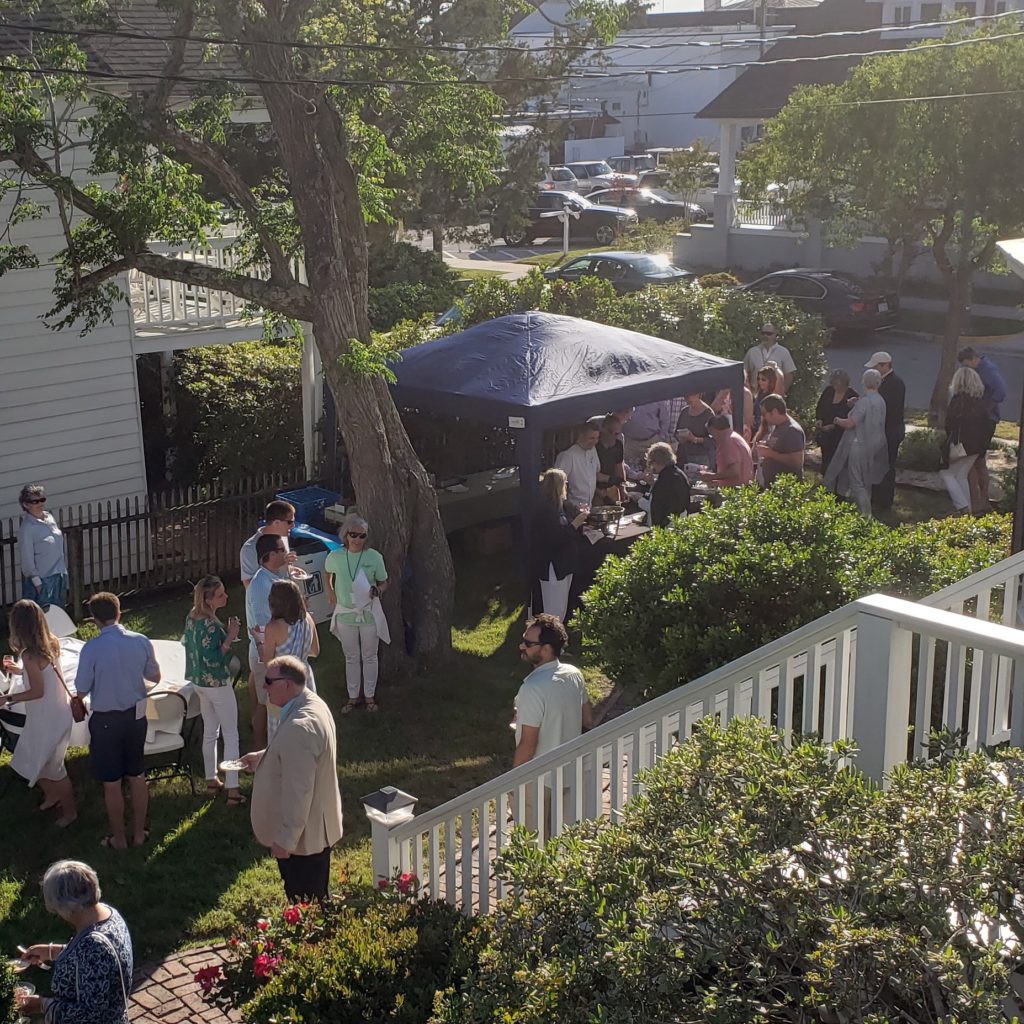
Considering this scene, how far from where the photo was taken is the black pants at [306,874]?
6.77 metres

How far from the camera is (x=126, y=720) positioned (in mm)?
8016

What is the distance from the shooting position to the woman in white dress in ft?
26.8

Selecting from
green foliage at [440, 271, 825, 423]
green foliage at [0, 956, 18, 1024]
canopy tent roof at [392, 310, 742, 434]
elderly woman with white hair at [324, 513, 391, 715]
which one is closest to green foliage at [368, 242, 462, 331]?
green foliage at [440, 271, 825, 423]

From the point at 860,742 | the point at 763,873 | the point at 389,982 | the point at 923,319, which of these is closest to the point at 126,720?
the point at 389,982

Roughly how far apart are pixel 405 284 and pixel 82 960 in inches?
995

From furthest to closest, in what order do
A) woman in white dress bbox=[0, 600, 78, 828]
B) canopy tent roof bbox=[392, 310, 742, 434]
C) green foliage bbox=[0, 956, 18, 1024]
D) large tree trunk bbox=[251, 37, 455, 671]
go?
canopy tent roof bbox=[392, 310, 742, 434] → large tree trunk bbox=[251, 37, 455, 671] → woman in white dress bbox=[0, 600, 78, 828] → green foliage bbox=[0, 956, 18, 1024]

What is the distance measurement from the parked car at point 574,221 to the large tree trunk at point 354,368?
34597 mm

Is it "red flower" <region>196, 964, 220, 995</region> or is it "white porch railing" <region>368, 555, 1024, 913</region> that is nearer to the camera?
"white porch railing" <region>368, 555, 1024, 913</region>

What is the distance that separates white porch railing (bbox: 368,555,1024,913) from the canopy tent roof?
5975mm

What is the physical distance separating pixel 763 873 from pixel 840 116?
18.5 meters

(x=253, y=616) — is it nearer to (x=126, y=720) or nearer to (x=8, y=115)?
(x=126, y=720)

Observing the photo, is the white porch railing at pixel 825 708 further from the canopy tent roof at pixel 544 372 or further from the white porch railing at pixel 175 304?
the white porch railing at pixel 175 304

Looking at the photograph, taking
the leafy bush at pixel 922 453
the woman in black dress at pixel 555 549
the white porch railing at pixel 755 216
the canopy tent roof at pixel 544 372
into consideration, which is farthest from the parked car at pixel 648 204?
the woman in black dress at pixel 555 549

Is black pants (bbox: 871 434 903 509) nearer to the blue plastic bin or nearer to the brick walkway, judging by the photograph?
the blue plastic bin
